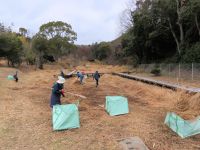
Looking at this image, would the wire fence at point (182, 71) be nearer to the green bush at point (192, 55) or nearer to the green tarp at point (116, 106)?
the green bush at point (192, 55)

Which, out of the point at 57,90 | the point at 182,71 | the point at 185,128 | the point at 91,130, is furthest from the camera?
the point at 182,71

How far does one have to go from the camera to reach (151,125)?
9.32 m

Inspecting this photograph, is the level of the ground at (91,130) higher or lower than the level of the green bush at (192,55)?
lower

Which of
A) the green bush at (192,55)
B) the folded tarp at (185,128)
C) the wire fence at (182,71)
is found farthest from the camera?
the green bush at (192,55)

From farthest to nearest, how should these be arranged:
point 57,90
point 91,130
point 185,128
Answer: point 57,90 → point 91,130 → point 185,128

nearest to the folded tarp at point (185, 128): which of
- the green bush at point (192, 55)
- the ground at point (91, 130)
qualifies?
the ground at point (91, 130)

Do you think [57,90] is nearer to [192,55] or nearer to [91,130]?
[91,130]

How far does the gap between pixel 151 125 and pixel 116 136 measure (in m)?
1.70

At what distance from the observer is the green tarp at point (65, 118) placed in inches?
346

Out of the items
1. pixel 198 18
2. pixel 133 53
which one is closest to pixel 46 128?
pixel 198 18

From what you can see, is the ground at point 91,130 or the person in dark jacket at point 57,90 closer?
the ground at point 91,130

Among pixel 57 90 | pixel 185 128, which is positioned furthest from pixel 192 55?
pixel 185 128

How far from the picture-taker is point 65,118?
883 centimetres

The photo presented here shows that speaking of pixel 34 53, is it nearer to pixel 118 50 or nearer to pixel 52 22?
pixel 52 22
